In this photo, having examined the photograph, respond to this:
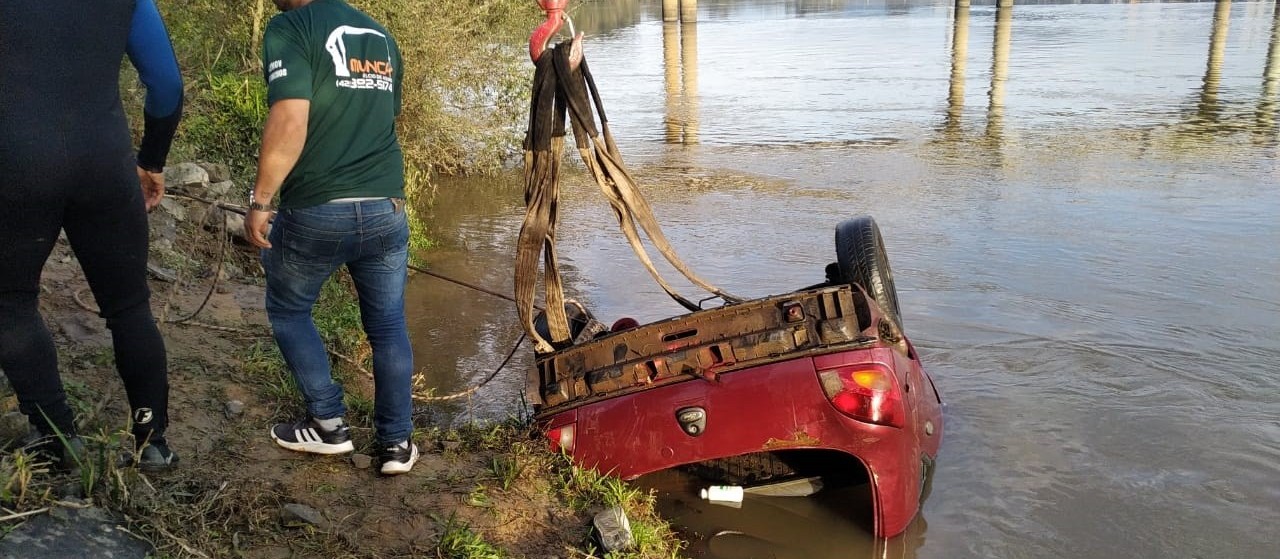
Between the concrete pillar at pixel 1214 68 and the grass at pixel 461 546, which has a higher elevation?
the grass at pixel 461 546

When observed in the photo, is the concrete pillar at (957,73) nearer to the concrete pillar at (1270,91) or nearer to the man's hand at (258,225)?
the concrete pillar at (1270,91)

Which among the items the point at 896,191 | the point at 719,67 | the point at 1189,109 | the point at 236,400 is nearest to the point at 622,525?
the point at 236,400

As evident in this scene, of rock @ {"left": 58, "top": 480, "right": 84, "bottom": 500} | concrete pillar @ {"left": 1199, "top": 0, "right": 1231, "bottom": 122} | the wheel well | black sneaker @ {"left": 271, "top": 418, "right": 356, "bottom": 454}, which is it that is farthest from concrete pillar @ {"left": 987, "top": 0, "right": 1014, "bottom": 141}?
rock @ {"left": 58, "top": 480, "right": 84, "bottom": 500}

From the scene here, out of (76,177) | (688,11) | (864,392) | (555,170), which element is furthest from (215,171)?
(688,11)

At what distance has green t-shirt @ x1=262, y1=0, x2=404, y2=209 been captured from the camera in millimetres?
3146

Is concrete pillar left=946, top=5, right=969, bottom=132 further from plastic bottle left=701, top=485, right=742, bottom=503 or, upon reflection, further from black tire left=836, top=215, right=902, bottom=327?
plastic bottle left=701, top=485, right=742, bottom=503

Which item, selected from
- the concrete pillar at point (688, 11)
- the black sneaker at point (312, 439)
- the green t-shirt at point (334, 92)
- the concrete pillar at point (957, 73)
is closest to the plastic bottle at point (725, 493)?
the black sneaker at point (312, 439)

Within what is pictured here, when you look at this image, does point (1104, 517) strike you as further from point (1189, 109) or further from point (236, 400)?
point (1189, 109)

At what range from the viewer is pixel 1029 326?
265 inches

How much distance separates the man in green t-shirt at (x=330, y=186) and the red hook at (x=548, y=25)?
559 mm

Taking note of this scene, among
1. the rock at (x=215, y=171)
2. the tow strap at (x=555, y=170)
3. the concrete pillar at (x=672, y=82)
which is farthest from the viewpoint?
the concrete pillar at (x=672, y=82)

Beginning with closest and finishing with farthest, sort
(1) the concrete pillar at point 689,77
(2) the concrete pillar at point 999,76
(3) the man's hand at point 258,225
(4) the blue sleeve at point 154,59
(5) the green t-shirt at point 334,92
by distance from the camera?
(4) the blue sleeve at point 154,59 → (5) the green t-shirt at point 334,92 → (3) the man's hand at point 258,225 → (2) the concrete pillar at point 999,76 → (1) the concrete pillar at point 689,77

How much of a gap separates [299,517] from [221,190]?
4285mm

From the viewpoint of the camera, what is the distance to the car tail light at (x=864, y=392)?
144 inches
